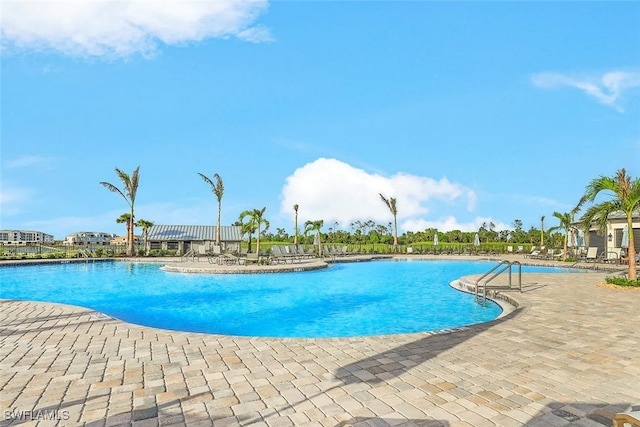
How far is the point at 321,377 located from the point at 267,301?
772cm

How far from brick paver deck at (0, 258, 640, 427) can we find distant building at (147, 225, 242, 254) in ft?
116

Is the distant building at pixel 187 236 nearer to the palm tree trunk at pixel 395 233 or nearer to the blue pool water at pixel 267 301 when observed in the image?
the palm tree trunk at pixel 395 233

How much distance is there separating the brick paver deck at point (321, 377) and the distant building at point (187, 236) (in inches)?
1390

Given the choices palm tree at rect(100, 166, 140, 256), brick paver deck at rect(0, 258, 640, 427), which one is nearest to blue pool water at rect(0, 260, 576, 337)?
brick paver deck at rect(0, 258, 640, 427)

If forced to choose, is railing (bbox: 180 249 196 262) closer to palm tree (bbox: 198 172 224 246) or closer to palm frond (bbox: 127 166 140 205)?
palm tree (bbox: 198 172 224 246)

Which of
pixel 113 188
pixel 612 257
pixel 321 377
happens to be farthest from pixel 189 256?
pixel 612 257

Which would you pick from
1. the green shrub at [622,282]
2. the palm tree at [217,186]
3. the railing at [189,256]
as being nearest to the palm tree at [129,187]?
the palm tree at [217,186]

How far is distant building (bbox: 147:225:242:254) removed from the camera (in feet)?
134

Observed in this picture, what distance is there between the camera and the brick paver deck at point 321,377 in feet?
10.4

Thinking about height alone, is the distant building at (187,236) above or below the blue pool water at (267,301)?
above

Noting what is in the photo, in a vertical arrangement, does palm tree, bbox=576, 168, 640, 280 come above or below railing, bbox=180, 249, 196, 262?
above

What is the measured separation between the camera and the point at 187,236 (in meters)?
42.4

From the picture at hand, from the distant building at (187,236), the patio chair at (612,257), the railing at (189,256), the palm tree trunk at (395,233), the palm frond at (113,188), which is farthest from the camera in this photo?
the distant building at (187,236)

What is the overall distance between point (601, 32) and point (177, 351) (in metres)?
17.6
